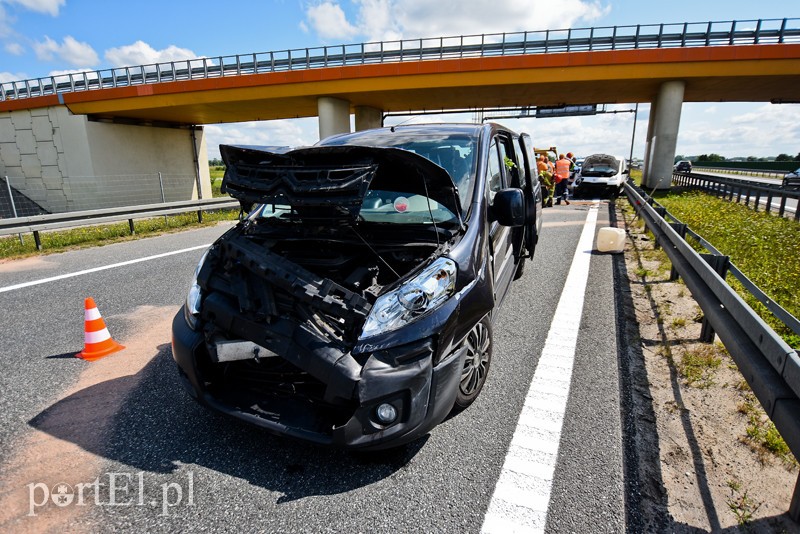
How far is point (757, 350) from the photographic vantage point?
100.0 inches

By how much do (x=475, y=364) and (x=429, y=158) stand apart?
170 centimetres

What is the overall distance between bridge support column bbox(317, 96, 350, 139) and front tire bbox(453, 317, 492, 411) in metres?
19.7

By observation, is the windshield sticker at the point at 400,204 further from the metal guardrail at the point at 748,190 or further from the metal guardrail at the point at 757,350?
the metal guardrail at the point at 748,190

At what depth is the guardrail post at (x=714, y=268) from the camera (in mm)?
3881

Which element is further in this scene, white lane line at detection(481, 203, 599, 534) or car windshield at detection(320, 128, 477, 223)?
car windshield at detection(320, 128, 477, 223)

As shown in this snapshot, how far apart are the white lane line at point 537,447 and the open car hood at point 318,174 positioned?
1.39 metres

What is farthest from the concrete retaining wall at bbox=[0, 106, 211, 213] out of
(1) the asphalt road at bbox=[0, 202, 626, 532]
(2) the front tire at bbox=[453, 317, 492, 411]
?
(2) the front tire at bbox=[453, 317, 492, 411]

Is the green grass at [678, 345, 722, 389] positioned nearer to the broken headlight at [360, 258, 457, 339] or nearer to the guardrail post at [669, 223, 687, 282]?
the guardrail post at [669, 223, 687, 282]

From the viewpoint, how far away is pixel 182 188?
2633 centimetres

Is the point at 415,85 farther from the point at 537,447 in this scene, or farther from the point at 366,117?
the point at 537,447

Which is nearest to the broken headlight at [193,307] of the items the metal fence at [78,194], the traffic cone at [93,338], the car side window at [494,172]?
the traffic cone at [93,338]

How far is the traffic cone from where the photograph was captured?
3754mm

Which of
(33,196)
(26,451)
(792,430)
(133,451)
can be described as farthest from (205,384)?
(33,196)

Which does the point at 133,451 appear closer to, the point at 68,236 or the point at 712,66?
the point at 68,236
